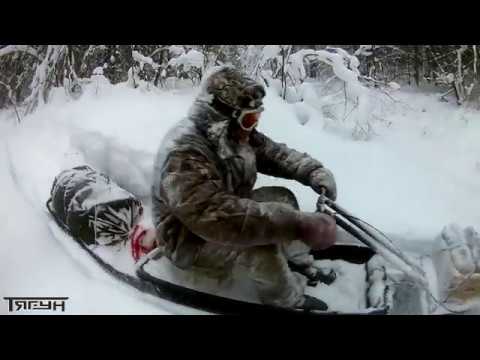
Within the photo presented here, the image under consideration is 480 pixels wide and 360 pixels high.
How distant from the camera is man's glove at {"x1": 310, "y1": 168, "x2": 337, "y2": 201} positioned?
9.44 feet

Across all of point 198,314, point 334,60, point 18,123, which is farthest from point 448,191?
point 18,123

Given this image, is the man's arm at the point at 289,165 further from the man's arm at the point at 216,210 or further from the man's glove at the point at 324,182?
the man's arm at the point at 216,210

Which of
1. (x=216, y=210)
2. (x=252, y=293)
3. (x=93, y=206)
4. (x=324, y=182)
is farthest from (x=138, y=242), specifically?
(x=324, y=182)

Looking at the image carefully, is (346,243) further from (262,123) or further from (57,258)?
(57,258)

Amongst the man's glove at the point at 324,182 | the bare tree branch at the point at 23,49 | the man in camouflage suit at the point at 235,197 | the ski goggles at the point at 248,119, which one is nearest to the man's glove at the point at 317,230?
the man in camouflage suit at the point at 235,197

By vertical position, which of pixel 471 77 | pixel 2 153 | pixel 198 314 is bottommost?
pixel 198 314

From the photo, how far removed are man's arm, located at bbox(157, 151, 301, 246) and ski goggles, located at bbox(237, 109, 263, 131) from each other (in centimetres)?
24

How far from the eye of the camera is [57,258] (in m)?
2.92

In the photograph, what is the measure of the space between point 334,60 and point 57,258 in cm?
154

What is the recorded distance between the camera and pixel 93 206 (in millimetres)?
2891

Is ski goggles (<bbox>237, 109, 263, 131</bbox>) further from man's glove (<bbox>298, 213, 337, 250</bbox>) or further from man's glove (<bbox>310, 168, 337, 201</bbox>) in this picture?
man's glove (<bbox>298, 213, 337, 250</bbox>)

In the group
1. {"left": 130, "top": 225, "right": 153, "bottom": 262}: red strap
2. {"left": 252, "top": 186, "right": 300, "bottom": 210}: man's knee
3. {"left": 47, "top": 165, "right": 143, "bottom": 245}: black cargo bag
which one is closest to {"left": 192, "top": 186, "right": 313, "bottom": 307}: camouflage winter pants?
{"left": 252, "top": 186, "right": 300, "bottom": 210}: man's knee

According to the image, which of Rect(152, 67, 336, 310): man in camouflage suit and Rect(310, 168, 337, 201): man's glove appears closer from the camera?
Rect(152, 67, 336, 310): man in camouflage suit

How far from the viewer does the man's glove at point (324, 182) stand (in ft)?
9.44
